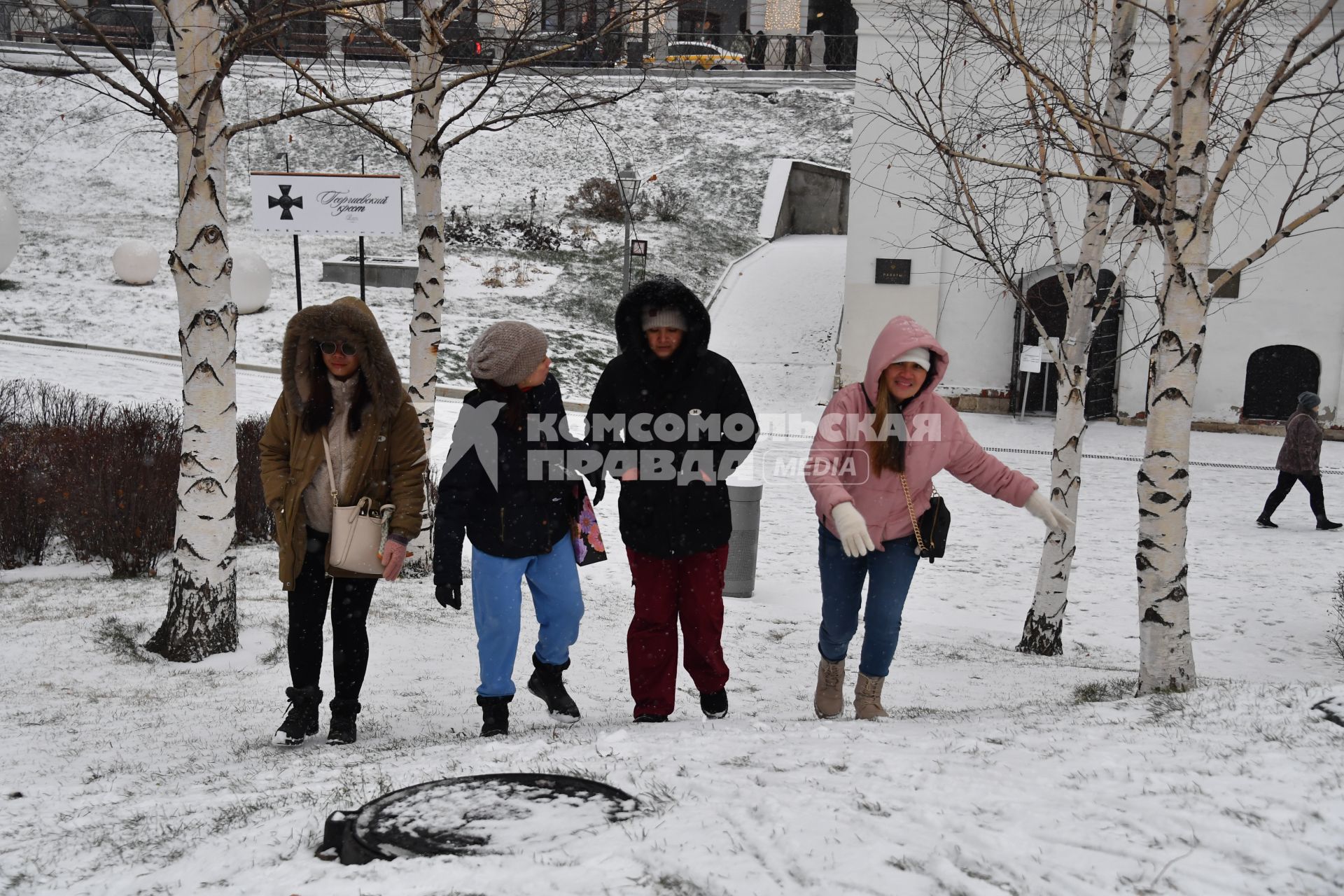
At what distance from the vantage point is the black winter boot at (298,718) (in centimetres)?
427

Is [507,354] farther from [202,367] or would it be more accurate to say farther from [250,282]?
[250,282]

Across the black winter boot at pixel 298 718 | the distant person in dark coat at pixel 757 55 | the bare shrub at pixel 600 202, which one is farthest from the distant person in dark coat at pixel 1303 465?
the distant person in dark coat at pixel 757 55

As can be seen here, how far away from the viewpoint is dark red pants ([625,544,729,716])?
4.41 metres

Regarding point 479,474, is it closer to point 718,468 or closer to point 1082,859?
point 718,468

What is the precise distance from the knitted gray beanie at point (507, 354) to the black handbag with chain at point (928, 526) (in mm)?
1572

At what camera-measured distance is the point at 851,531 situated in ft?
13.4

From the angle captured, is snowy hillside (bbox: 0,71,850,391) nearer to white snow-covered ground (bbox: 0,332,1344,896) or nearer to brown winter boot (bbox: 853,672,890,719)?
white snow-covered ground (bbox: 0,332,1344,896)

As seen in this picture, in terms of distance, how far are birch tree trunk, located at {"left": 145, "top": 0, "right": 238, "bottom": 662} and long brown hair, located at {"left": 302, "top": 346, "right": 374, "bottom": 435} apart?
159 cm

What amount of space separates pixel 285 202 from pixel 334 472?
8.03m

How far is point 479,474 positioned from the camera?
4.24 m

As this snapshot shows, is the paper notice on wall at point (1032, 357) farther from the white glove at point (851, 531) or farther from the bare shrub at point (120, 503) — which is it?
the white glove at point (851, 531)

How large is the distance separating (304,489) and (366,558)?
0.36 meters

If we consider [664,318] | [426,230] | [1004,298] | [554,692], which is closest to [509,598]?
[554,692]

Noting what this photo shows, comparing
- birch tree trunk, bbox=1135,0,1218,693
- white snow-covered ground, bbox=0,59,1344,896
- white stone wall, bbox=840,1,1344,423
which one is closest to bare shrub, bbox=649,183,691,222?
white stone wall, bbox=840,1,1344,423
